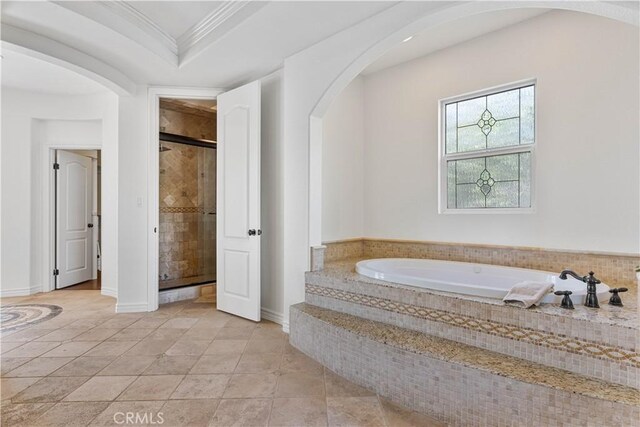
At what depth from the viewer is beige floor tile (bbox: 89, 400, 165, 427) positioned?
1.67 meters

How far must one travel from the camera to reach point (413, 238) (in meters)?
3.51

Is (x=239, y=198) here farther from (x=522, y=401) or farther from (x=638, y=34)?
(x=638, y=34)

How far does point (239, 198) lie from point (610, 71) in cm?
321

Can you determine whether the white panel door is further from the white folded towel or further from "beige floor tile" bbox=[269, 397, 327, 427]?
the white folded towel

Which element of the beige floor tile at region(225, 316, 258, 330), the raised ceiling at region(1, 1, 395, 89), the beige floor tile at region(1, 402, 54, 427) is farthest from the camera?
the beige floor tile at region(225, 316, 258, 330)

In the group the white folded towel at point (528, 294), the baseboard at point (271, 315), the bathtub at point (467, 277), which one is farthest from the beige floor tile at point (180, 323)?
the white folded towel at point (528, 294)

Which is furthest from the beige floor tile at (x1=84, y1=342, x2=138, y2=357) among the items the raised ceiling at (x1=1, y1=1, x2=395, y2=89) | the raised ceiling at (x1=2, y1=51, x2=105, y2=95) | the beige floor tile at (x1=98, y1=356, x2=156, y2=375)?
the raised ceiling at (x1=2, y1=51, x2=105, y2=95)

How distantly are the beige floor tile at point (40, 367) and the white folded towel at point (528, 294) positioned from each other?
290 centimetres

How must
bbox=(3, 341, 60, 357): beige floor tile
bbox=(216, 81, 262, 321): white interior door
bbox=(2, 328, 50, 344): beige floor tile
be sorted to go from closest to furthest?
1. bbox=(3, 341, 60, 357): beige floor tile
2. bbox=(2, 328, 50, 344): beige floor tile
3. bbox=(216, 81, 262, 321): white interior door

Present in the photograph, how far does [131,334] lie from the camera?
288 cm

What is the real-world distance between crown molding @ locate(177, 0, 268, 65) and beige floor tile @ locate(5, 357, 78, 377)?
2.63 meters

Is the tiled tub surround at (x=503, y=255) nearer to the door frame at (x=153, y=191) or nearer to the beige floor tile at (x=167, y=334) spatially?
the beige floor tile at (x=167, y=334)

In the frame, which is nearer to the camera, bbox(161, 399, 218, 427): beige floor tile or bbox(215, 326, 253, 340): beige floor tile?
bbox(161, 399, 218, 427): beige floor tile

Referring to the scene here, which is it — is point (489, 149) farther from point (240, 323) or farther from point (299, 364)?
point (240, 323)
